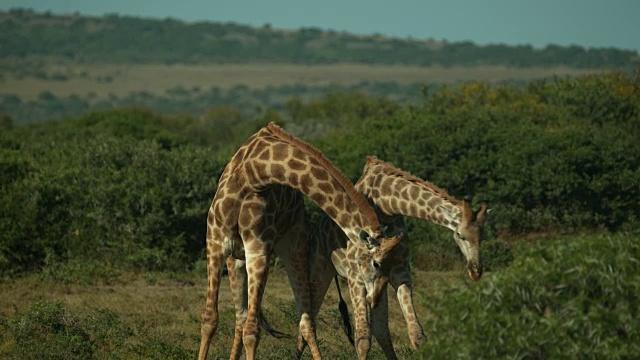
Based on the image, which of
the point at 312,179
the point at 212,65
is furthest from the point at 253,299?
the point at 212,65

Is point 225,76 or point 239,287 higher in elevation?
point 239,287

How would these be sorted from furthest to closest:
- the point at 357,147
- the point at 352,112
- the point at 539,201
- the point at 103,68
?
1. the point at 103,68
2. the point at 352,112
3. the point at 357,147
4. the point at 539,201

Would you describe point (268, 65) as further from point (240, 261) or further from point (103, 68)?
point (240, 261)

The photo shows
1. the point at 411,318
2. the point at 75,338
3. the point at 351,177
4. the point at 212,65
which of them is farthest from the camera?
the point at 212,65

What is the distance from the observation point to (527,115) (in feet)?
95.0

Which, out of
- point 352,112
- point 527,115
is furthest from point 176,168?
point 352,112

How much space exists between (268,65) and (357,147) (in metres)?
148

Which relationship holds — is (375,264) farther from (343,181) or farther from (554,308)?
(554,308)

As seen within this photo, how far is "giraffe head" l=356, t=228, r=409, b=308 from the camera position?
10.6 m

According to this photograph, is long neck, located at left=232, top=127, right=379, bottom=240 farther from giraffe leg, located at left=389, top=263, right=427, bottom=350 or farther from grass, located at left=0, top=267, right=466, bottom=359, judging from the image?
grass, located at left=0, top=267, right=466, bottom=359

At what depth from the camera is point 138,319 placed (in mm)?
14508

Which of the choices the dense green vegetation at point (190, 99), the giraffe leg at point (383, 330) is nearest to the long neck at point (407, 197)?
the giraffe leg at point (383, 330)

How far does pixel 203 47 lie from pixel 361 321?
6917 inches

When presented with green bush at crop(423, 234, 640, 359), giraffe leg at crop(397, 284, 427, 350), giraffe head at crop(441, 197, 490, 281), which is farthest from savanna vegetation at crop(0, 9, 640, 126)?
green bush at crop(423, 234, 640, 359)
